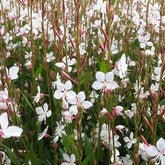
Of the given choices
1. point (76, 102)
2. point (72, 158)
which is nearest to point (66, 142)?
point (72, 158)

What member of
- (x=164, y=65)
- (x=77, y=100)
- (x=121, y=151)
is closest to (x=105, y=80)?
(x=77, y=100)

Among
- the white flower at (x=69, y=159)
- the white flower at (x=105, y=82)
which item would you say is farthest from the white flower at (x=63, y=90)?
the white flower at (x=69, y=159)

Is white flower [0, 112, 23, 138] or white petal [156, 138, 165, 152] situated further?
white petal [156, 138, 165, 152]

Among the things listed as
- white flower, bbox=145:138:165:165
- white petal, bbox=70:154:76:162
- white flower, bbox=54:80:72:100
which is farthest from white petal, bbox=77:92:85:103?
white flower, bbox=145:138:165:165

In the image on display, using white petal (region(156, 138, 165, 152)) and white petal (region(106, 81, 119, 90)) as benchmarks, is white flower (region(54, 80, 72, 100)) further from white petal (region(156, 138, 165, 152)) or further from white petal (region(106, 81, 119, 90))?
white petal (region(156, 138, 165, 152))

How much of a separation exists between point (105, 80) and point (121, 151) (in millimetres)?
628

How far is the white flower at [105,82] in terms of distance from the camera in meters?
1.23

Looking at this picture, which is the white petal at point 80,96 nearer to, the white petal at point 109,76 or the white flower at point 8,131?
the white petal at point 109,76

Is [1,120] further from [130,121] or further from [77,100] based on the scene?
[130,121]

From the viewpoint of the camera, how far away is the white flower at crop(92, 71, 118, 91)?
1228 millimetres

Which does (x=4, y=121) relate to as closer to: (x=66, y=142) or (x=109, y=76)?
(x=66, y=142)

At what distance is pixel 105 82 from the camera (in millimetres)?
1259

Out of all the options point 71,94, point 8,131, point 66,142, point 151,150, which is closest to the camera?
point 8,131

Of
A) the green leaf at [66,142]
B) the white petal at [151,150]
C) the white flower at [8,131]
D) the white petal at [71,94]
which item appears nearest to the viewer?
the white flower at [8,131]
